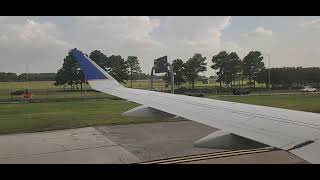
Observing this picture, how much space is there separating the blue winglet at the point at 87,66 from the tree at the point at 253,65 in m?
75.0

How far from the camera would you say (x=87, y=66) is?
11305 mm

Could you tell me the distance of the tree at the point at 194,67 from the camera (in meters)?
78.8

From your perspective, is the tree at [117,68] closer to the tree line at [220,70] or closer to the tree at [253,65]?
the tree line at [220,70]

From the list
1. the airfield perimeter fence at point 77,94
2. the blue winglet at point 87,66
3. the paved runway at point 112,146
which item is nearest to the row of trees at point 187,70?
the airfield perimeter fence at point 77,94

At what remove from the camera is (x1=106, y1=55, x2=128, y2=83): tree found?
75625mm

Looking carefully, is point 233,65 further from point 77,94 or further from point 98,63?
point 77,94

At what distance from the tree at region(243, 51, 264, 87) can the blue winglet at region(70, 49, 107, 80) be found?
75014mm

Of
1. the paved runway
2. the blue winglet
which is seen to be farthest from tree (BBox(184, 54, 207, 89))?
the blue winglet

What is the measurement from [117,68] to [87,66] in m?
65.0

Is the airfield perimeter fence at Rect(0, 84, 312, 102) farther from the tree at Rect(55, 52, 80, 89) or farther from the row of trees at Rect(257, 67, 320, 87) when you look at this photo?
the row of trees at Rect(257, 67, 320, 87)

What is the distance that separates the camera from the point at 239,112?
5902 mm

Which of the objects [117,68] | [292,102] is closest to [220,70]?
[117,68]
